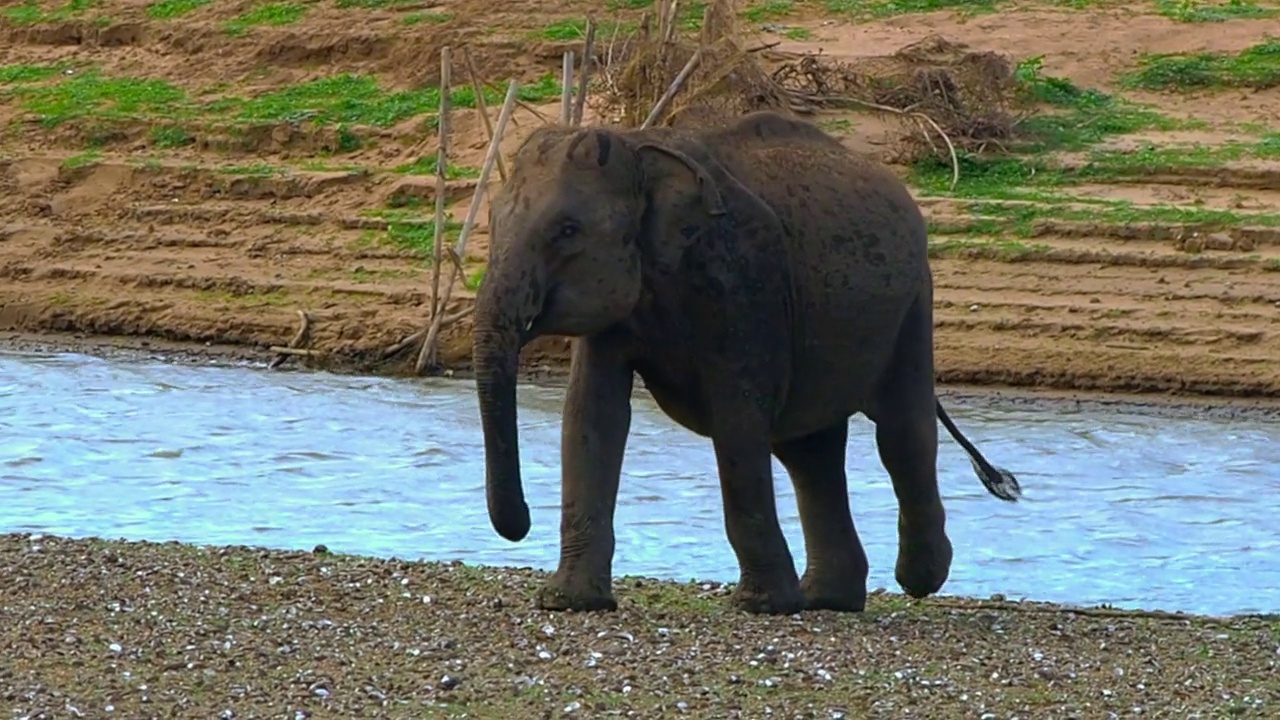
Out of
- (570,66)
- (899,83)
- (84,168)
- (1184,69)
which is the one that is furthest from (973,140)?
(84,168)

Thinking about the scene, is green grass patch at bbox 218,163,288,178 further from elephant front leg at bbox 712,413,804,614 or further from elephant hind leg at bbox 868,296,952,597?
elephant front leg at bbox 712,413,804,614

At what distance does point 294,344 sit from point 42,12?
8.74 meters

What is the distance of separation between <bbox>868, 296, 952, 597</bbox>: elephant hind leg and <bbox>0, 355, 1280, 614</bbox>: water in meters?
1.58

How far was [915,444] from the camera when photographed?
9.32m

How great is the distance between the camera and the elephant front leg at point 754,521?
8664mm

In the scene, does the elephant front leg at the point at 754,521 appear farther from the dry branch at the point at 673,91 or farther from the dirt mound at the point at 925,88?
the dirt mound at the point at 925,88

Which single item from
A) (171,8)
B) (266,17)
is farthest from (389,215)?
(171,8)

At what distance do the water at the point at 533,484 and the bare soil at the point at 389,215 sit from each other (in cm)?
72

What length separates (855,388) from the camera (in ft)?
29.8

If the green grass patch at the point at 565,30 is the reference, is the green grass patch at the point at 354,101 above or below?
below

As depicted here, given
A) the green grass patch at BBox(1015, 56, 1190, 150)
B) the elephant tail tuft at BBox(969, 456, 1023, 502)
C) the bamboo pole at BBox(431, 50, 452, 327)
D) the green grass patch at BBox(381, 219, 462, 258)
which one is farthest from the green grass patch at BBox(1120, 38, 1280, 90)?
the elephant tail tuft at BBox(969, 456, 1023, 502)

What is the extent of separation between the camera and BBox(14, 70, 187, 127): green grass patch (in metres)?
22.7

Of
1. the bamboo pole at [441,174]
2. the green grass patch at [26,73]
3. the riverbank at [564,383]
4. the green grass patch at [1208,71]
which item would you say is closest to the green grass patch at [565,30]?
the green grass patch at [1208,71]

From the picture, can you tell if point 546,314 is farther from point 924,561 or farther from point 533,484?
point 533,484
